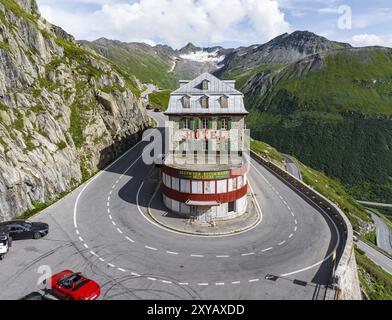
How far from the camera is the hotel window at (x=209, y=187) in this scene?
38625mm

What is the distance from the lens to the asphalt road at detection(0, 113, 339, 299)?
997 inches

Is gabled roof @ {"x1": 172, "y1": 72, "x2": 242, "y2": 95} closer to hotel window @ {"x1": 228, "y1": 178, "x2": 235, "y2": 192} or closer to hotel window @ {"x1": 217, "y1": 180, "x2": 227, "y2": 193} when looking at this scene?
hotel window @ {"x1": 228, "y1": 178, "x2": 235, "y2": 192}

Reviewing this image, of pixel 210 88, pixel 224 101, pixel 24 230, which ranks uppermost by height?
pixel 210 88

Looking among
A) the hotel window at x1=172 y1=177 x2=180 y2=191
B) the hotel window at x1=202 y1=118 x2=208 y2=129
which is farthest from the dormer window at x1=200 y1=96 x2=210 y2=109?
the hotel window at x1=172 y1=177 x2=180 y2=191

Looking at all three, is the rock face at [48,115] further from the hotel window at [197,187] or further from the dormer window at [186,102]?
the hotel window at [197,187]

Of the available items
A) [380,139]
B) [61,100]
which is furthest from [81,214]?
[380,139]

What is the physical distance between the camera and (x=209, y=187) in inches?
1526

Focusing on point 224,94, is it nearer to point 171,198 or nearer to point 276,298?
point 171,198

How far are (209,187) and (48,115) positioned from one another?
92.0 feet

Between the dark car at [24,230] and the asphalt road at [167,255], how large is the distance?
744mm

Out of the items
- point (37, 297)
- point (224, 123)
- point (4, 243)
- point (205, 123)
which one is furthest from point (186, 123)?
point (37, 297)

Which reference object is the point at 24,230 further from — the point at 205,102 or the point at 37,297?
the point at 205,102

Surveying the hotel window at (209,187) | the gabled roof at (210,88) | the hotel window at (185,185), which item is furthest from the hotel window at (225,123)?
the hotel window at (185,185)

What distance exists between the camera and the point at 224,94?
4856 centimetres
